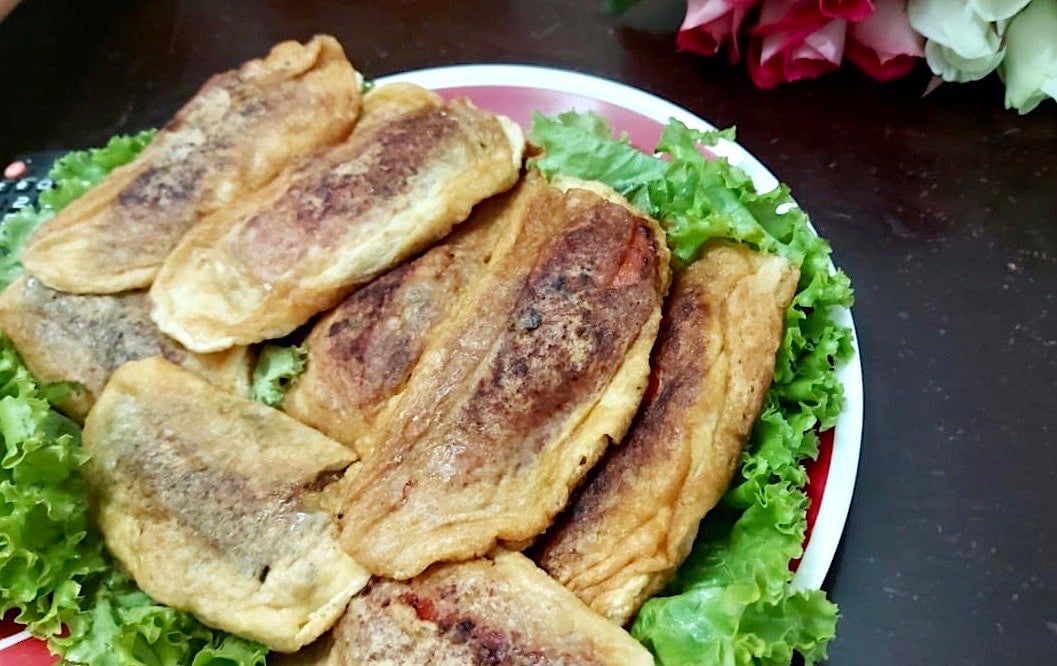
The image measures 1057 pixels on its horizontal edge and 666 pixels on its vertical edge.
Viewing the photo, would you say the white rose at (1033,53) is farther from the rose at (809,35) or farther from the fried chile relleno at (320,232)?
the fried chile relleno at (320,232)

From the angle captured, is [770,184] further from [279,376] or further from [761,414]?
[279,376]

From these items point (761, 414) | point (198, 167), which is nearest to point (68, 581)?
point (198, 167)

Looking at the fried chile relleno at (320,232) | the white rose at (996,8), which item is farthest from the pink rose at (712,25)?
the fried chile relleno at (320,232)

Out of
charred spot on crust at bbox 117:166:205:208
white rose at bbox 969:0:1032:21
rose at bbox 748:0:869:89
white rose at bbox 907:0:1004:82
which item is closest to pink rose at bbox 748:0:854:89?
rose at bbox 748:0:869:89

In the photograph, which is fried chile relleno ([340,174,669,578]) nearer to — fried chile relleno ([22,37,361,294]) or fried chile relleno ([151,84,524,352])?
fried chile relleno ([151,84,524,352])

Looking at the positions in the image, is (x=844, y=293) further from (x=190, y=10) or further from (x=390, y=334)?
(x=190, y=10)
